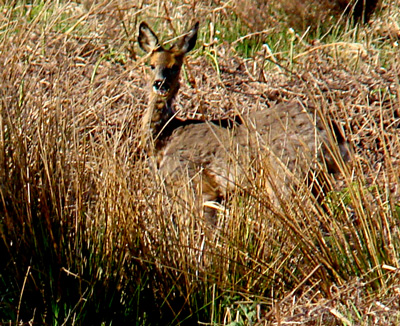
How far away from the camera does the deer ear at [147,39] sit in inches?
253

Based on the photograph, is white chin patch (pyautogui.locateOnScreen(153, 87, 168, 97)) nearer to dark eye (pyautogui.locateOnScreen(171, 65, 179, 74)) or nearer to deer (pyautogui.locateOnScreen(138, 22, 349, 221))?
deer (pyautogui.locateOnScreen(138, 22, 349, 221))

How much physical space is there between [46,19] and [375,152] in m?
3.41

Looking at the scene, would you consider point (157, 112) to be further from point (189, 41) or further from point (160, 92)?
point (189, 41)

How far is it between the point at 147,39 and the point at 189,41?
14.6 inches

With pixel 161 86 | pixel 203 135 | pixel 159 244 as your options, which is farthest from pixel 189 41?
pixel 159 244

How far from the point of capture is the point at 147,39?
6.53 m

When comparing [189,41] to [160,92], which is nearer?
[160,92]

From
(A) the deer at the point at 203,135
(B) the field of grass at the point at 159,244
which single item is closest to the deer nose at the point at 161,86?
(A) the deer at the point at 203,135

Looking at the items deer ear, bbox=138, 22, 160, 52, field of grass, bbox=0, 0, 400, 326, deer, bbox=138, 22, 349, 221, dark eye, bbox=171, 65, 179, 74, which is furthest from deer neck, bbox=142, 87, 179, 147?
field of grass, bbox=0, 0, 400, 326

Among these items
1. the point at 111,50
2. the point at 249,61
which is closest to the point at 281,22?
the point at 249,61

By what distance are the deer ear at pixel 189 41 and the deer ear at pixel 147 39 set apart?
196 millimetres

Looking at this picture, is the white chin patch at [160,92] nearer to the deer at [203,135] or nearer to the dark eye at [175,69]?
the deer at [203,135]

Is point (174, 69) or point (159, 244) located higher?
point (174, 69)

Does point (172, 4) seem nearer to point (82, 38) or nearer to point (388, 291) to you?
point (82, 38)
